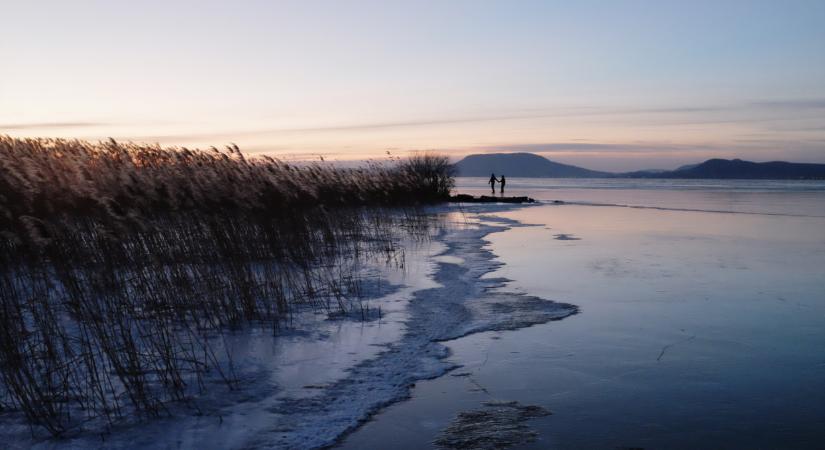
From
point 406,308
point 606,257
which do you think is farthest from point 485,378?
point 606,257

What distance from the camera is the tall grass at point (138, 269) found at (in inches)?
148

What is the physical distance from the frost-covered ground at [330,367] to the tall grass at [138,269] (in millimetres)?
174

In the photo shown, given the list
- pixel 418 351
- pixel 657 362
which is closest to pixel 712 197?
pixel 657 362

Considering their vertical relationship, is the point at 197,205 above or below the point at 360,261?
above

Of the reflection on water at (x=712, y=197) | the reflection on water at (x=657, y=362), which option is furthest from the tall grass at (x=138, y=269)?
the reflection on water at (x=712, y=197)

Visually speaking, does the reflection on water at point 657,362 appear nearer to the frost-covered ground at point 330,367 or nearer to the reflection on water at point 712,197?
the frost-covered ground at point 330,367

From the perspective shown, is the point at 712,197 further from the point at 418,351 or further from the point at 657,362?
the point at 418,351

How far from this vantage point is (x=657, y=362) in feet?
14.8

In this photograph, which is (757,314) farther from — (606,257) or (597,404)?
(606,257)

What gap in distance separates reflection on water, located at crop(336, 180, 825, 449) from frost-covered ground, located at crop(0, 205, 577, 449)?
0.24 m

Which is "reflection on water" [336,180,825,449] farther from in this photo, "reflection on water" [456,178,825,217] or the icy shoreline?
"reflection on water" [456,178,825,217]

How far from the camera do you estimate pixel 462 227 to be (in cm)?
1625

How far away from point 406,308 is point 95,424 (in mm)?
3541

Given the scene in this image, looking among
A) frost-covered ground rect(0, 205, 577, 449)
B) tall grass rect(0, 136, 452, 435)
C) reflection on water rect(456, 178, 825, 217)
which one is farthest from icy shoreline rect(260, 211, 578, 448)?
reflection on water rect(456, 178, 825, 217)
